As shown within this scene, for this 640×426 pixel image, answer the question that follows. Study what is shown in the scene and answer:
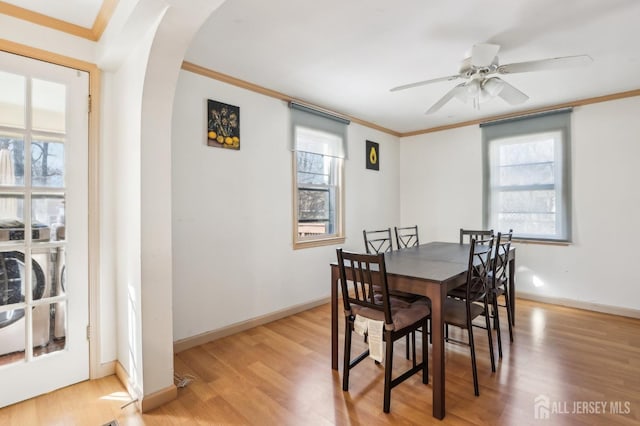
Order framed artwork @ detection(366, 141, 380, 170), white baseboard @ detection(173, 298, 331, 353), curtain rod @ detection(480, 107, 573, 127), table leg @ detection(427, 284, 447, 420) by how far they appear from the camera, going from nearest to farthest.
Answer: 1. table leg @ detection(427, 284, 447, 420)
2. white baseboard @ detection(173, 298, 331, 353)
3. curtain rod @ detection(480, 107, 573, 127)
4. framed artwork @ detection(366, 141, 380, 170)

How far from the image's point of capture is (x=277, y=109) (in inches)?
129

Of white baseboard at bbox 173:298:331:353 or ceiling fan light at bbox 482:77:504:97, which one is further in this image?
white baseboard at bbox 173:298:331:353

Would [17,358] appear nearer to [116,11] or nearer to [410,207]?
[116,11]

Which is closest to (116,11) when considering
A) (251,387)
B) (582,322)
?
(251,387)

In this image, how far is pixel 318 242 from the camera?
12.2ft

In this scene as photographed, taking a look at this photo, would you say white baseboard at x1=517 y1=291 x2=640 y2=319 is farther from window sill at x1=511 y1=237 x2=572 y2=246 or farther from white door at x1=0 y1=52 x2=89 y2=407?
white door at x1=0 y1=52 x2=89 y2=407

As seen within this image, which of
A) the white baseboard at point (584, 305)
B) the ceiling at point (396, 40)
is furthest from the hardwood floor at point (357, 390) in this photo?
the ceiling at point (396, 40)

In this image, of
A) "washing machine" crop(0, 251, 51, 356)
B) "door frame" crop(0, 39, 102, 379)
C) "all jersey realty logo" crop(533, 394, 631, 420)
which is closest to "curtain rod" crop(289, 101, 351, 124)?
"door frame" crop(0, 39, 102, 379)

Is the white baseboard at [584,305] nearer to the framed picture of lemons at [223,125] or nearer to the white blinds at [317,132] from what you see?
the white blinds at [317,132]

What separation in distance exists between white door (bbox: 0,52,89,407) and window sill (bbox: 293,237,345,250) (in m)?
1.94

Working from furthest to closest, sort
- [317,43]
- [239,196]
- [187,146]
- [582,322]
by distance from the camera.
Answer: [582,322] → [239,196] → [187,146] → [317,43]

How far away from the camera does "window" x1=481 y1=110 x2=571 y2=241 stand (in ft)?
12.2

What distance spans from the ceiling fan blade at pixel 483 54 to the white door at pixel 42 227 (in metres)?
2.64

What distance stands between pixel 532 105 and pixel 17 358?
17.2 ft
